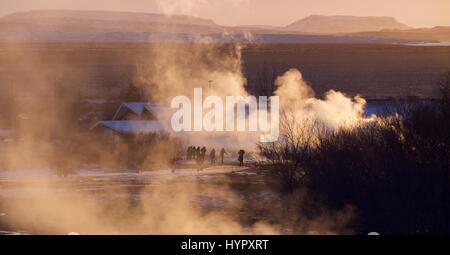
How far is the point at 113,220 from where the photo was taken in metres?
23.1

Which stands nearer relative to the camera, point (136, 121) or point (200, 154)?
point (200, 154)

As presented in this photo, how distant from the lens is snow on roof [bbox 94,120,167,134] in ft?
148

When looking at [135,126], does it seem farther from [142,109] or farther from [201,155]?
[201,155]

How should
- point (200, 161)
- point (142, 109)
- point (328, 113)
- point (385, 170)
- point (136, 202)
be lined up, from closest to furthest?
point (385, 170), point (136, 202), point (200, 161), point (328, 113), point (142, 109)

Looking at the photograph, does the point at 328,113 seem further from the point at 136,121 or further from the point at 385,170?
the point at 136,121

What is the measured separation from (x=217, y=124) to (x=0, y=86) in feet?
164

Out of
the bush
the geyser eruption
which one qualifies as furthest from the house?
the bush

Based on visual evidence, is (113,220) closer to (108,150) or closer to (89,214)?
(89,214)

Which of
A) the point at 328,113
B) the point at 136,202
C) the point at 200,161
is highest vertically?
the point at 328,113

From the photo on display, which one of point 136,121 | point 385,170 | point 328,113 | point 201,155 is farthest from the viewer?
point 136,121

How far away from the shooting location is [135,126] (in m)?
46.5

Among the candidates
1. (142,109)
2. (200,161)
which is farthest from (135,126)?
(200,161)

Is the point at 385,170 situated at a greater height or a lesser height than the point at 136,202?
greater

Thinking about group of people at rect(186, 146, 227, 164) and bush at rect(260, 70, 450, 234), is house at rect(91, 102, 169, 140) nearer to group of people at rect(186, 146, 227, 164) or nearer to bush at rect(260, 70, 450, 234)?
group of people at rect(186, 146, 227, 164)
